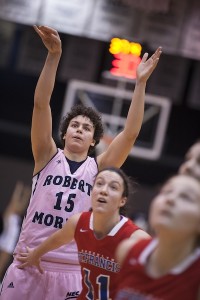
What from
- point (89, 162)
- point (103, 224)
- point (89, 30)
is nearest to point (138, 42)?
point (89, 30)

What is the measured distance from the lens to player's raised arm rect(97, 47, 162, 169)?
4820 millimetres

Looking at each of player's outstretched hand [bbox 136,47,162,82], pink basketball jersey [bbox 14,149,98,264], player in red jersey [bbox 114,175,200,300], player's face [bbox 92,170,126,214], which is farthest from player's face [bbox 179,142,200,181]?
pink basketball jersey [bbox 14,149,98,264]

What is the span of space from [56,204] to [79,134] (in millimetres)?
521

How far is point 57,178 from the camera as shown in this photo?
16.1ft

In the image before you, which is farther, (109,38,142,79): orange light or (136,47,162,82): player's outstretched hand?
(109,38,142,79): orange light

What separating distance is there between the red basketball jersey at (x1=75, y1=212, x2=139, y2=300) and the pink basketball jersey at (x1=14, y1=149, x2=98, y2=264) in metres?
0.66

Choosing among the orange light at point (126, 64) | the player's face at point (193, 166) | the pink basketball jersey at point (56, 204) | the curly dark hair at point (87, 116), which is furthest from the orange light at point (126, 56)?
the player's face at point (193, 166)

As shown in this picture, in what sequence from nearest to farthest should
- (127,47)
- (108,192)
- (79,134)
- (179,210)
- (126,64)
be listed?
(179,210) → (108,192) → (79,134) → (127,47) → (126,64)

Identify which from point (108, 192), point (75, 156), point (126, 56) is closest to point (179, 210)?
point (108, 192)

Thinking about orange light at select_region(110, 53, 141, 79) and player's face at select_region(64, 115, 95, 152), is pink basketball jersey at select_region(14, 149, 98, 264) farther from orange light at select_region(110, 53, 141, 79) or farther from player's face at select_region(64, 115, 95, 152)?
orange light at select_region(110, 53, 141, 79)

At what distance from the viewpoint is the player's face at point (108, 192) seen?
4.07 m

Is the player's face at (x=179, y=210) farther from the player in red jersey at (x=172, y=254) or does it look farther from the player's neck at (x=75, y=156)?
the player's neck at (x=75, y=156)

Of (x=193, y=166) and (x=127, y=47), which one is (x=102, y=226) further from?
(x=127, y=47)

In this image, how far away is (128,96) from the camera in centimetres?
1187
